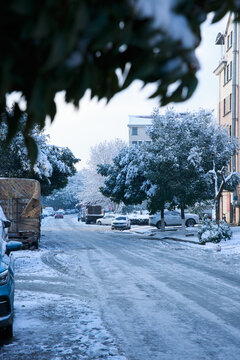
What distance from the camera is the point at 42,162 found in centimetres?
2541

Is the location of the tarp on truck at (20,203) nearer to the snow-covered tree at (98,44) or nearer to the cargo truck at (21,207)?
the cargo truck at (21,207)

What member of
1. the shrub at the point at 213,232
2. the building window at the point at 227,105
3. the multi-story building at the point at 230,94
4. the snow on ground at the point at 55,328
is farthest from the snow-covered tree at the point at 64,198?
the snow on ground at the point at 55,328

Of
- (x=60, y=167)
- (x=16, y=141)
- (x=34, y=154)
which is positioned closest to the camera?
(x=34, y=154)

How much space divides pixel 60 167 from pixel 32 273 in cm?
1549

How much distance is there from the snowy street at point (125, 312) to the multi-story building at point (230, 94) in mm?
24303

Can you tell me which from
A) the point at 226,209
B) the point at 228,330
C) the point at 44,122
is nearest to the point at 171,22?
the point at 44,122

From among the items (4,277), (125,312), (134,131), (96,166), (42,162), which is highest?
(134,131)

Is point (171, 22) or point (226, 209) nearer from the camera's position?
point (171, 22)

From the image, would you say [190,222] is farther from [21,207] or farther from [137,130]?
[137,130]

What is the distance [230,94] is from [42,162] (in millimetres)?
21947

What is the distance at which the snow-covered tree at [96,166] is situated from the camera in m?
77.0

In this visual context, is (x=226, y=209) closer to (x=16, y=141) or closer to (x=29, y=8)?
(x=16, y=141)

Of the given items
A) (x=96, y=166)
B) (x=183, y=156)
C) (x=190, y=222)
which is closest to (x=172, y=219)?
(x=190, y=222)

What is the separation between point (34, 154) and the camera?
257cm
